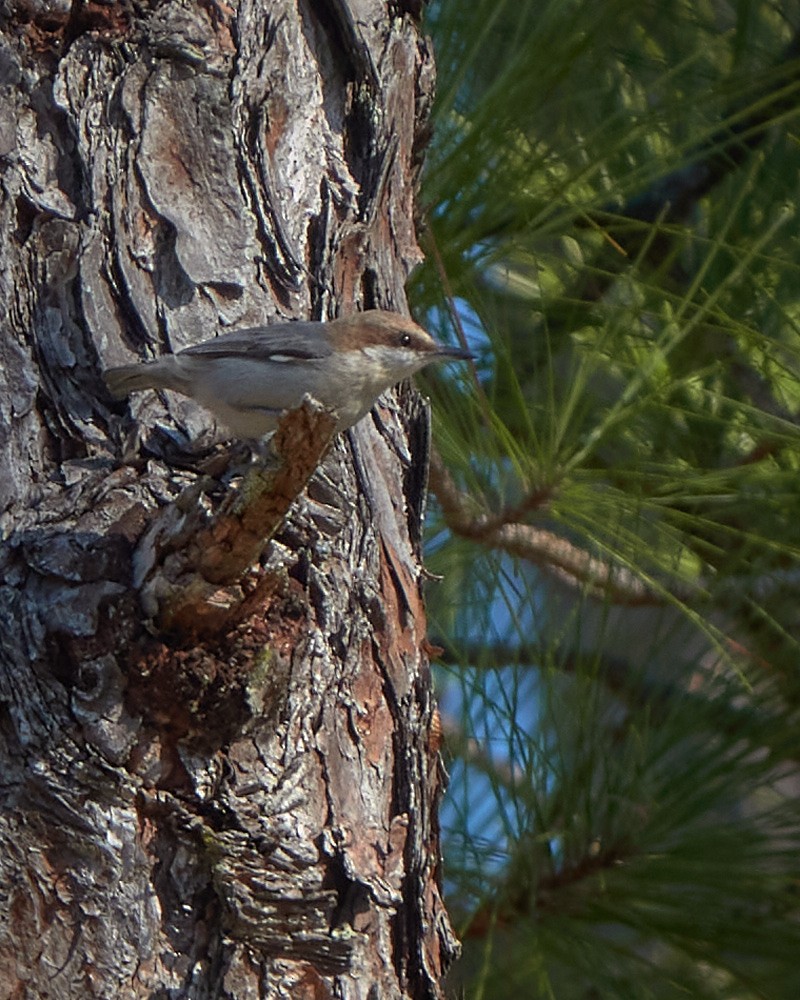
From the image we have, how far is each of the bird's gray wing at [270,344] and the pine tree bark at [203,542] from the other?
0.03 metres

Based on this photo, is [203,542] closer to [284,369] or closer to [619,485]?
[284,369]

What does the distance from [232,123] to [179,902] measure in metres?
1.24

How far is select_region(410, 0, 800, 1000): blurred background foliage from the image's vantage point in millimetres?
2594

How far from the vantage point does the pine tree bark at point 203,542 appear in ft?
5.29

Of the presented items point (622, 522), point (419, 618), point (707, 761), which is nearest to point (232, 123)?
point (419, 618)

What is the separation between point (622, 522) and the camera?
8.91 ft

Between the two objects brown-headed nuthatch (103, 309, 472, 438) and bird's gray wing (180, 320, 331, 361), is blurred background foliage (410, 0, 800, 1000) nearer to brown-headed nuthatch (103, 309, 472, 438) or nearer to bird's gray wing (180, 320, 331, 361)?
brown-headed nuthatch (103, 309, 472, 438)

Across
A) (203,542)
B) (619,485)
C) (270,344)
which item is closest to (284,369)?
(270,344)

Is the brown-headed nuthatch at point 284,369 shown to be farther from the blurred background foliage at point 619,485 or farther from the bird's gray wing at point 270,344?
the blurred background foliage at point 619,485

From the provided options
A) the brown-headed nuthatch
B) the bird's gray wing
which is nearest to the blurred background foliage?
the brown-headed nuthatch

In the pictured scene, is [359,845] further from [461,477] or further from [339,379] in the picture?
[461,477]

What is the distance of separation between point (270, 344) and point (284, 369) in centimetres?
11

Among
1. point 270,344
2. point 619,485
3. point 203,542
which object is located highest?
point 619,485

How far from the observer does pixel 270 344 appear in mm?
2193
